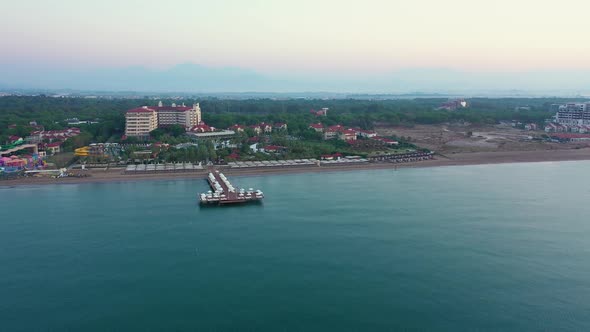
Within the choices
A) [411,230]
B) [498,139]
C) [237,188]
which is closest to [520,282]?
[411,230]

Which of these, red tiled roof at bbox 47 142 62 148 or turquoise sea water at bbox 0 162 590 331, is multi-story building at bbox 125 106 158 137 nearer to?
red tiled roof at bbox 47 142 62 148

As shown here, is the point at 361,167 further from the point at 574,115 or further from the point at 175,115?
the point at 574,115

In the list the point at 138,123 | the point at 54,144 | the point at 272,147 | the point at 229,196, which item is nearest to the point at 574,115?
the point at 272,147

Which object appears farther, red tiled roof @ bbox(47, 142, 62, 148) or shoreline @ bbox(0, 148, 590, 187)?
red tiled roof @ bbox(47, 142, 62, 148)

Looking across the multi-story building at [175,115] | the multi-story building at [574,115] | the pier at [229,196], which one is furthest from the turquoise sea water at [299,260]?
the multi-story building at [574,115]

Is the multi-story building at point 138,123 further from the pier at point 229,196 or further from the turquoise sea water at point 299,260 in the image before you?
the pier at point 229,196

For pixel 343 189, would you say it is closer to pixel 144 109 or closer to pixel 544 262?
pixel 544 262

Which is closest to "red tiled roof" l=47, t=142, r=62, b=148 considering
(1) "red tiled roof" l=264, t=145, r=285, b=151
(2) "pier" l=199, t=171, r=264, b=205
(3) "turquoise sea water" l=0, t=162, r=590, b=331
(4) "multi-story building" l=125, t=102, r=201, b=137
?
(4) "multi-story building" l=125, t=102, r=201, b=137
